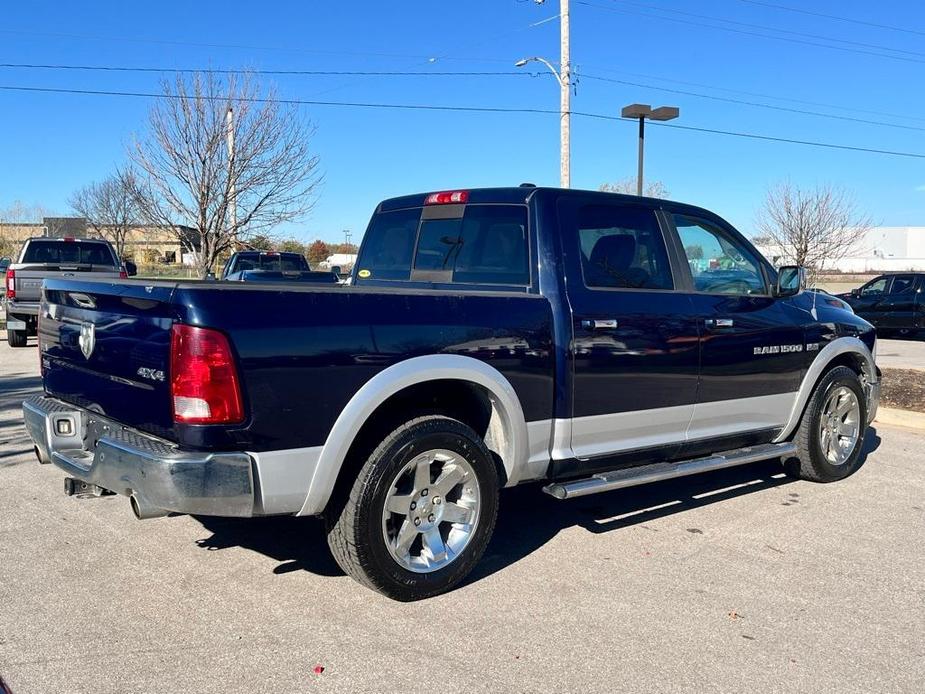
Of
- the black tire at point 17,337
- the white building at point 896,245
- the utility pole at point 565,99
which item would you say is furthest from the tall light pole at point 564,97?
the white building at point 896,245

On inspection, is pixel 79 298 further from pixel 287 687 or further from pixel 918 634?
pixel 918 634

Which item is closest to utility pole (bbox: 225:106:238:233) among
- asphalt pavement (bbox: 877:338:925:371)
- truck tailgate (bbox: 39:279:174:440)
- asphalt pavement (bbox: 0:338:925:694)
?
asphalt pavement (bbox: 877:338:925:371)

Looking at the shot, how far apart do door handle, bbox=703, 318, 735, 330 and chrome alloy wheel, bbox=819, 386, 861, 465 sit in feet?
4.59

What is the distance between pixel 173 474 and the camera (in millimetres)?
3291

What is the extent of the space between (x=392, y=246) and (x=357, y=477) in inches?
86.0

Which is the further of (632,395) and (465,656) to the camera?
(632,395)

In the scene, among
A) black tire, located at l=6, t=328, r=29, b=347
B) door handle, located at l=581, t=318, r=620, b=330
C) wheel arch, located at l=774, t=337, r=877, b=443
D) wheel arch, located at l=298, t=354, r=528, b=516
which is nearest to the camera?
wheel arch, located at l=298, t=354, r=528, b=516

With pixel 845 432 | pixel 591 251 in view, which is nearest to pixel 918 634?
pixel 591 251

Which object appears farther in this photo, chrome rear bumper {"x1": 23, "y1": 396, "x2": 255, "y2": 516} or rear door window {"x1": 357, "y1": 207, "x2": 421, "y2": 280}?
rear door window {"x1": 357, "y1": 207, "x2": 421, "y2": 280}

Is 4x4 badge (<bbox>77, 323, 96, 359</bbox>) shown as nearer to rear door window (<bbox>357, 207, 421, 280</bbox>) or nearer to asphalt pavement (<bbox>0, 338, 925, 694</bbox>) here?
asphalt pavement (<bbox>0, 338, 925, 694</bbox>)

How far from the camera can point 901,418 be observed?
26.8ft

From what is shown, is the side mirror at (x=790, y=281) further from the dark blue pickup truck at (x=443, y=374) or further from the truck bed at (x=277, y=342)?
the truck bed at (x=277, y=342)

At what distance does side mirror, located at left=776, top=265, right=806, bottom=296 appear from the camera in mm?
5555

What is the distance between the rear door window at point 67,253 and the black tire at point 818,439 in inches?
490
